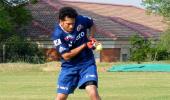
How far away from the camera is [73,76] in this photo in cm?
1010

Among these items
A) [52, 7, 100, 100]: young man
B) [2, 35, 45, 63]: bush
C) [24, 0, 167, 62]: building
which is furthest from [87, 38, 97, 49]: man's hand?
[24, 0, 167, 62]: building

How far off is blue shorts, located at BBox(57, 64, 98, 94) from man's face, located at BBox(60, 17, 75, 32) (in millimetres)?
673

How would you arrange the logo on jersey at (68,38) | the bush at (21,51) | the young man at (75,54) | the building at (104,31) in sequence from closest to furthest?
the young man at (75,54) < the logo on jersey at (68,38) < the bush at (21,51) < the building at (104,31)

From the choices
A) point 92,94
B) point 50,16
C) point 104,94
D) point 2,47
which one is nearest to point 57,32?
point 92,94

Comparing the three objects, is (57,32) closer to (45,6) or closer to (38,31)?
(38,31)

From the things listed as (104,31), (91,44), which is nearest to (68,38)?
(91,44)

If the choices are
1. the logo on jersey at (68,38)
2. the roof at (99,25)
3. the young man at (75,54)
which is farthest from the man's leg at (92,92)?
the roof at (99,25)

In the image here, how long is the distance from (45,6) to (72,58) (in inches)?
2238

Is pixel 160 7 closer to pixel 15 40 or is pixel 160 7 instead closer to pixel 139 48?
pixel 139 48

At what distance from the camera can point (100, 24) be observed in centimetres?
6481

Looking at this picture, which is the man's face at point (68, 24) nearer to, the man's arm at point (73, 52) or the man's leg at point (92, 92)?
the man's arm at point (73, 52)

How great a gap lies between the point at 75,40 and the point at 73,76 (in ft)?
2.00

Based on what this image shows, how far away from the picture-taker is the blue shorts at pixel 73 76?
9.95m

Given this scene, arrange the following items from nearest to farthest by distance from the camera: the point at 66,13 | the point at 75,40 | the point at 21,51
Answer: the point at 66,13 → the point at 75,40 → the point at 21,51
